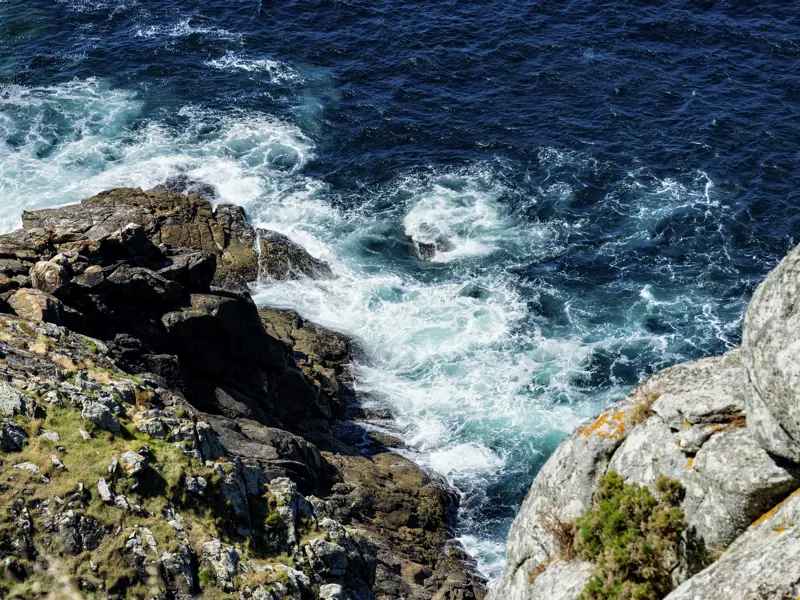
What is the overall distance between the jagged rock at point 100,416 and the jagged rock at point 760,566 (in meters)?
21.2

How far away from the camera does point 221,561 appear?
1047 inches

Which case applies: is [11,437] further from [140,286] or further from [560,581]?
[560,581]

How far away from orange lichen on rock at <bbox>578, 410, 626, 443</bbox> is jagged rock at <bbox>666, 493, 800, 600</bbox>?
4811 mm

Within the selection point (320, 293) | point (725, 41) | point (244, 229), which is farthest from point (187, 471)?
point (725, 41)

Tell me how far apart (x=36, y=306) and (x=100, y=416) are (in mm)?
10514

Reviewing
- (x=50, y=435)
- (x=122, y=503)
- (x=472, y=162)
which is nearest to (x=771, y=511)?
(x=122, y=503)

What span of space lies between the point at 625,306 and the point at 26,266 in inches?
1559

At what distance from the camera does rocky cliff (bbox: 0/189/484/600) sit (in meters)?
25.7

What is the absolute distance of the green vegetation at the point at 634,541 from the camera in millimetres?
17562

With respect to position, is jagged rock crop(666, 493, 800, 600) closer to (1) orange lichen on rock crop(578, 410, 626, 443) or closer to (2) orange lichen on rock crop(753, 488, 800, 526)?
(2) orange lichen on rock crop(753, 488, 800, 526)

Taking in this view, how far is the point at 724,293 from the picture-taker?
5622cm

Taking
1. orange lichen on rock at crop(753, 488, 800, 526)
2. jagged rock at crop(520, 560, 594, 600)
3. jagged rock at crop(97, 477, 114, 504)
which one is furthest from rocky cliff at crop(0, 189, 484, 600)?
orange lichen on rock at crop(753, 488, 800, 526)

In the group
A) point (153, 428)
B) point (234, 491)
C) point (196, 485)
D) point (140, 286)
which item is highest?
point (153, 428)

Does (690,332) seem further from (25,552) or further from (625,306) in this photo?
(25,552)
